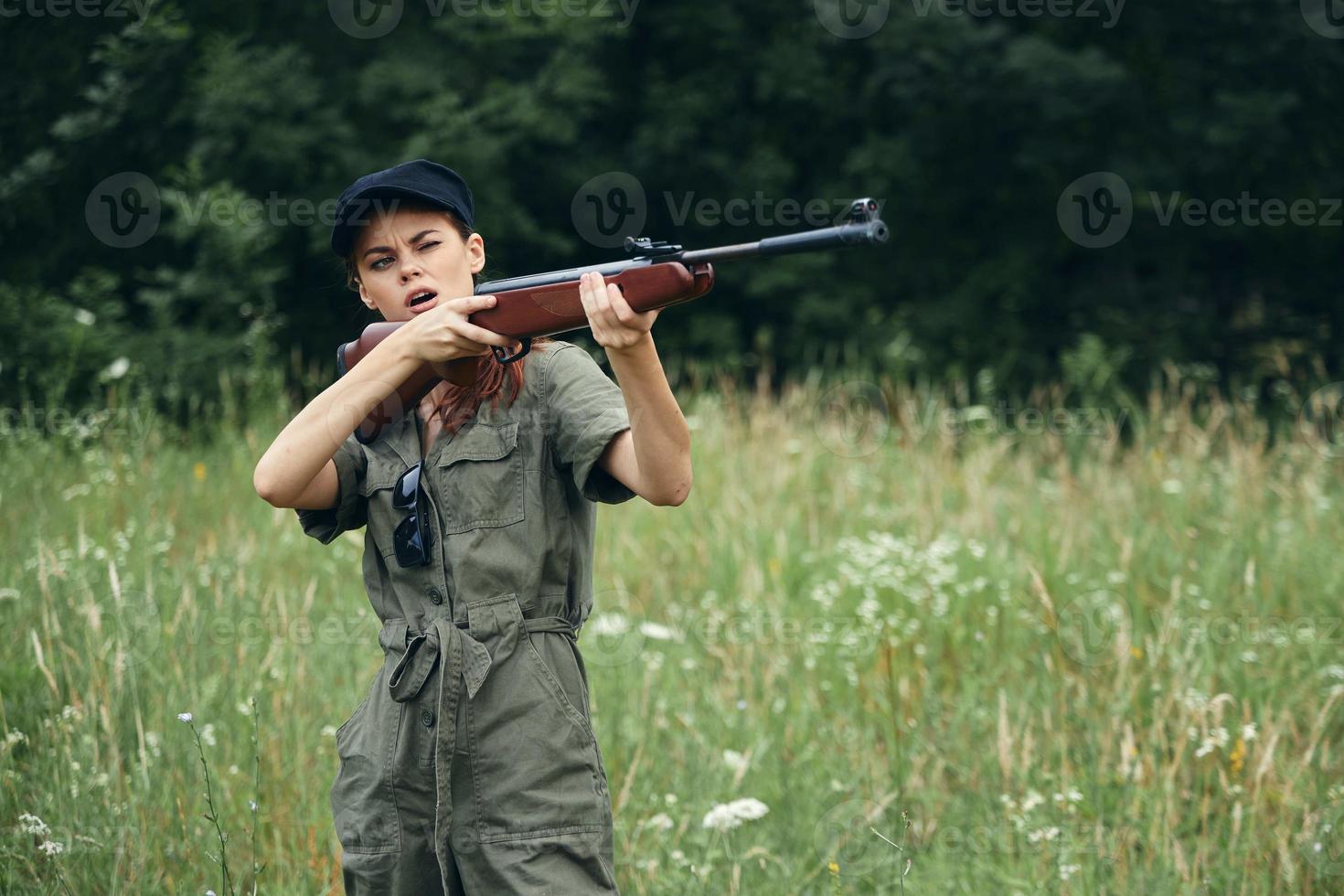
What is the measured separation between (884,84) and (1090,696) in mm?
10608

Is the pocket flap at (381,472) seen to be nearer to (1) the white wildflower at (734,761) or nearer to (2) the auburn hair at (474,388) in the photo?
(2) the auburn hair at (474,388)

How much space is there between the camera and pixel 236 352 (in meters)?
9.27

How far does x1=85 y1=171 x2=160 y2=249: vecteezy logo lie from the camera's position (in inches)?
350

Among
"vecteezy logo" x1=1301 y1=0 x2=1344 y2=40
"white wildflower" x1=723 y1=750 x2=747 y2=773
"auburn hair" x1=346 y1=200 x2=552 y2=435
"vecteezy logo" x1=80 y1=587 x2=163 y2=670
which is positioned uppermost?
"vecteezy logo" x1=1301 y1=0 x2=1344 y2=40

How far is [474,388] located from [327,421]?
0.28 m

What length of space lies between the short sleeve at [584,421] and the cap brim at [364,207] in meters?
0.36

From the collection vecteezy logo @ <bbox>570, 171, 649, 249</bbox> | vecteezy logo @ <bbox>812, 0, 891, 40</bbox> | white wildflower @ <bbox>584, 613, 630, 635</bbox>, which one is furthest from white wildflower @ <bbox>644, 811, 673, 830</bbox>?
vecteezy logo @ <bbox>812, 0, 891, 40</bbox>

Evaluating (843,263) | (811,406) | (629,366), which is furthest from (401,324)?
(843,263)

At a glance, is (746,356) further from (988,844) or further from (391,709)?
(391,709)

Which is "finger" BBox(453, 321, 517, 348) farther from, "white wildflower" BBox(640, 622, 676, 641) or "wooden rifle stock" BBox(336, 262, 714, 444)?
"white wildflower" BBox(640, 622, 676, 641)

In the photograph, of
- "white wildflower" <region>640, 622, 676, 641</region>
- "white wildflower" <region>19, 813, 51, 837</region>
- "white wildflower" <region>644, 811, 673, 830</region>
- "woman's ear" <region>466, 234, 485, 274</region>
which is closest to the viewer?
"woman's ear" <region>466, 234, 485, 274</region>

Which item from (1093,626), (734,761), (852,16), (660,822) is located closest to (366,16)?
(852,16)

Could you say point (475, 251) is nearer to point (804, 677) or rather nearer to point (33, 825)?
point (33, 825)

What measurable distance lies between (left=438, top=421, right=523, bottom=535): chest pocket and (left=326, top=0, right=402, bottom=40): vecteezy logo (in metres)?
10.4
